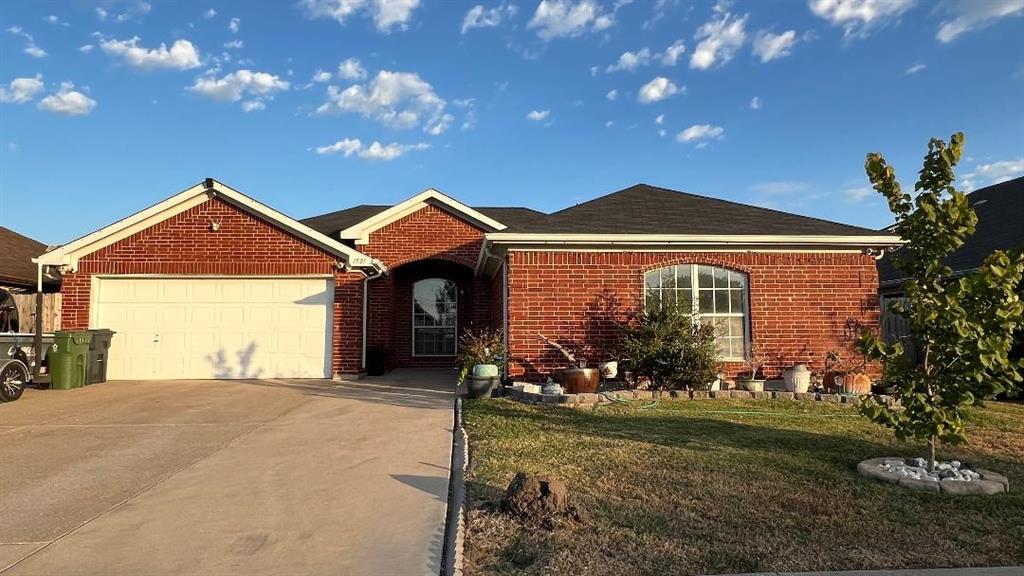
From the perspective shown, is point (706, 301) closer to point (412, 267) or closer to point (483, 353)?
point (483, 353)

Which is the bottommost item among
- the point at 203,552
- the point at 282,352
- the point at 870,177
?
the point at 203,552

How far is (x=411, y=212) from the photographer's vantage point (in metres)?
15.7

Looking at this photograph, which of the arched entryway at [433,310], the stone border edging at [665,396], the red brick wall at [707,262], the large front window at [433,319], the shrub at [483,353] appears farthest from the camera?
the large front window at [433,319]

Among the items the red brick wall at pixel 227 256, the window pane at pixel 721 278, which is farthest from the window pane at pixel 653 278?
the red brick wall at pixel 227 256

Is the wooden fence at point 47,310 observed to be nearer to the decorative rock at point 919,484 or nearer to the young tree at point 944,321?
the young tree at point 944,321

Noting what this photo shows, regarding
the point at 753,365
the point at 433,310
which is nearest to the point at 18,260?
the point at 433,310

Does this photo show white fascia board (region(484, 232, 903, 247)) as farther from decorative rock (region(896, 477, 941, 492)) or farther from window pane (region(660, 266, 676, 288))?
decorative rock (region(896, 477, 941, 492))

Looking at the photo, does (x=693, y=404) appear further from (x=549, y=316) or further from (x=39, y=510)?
(x=39, y=510)

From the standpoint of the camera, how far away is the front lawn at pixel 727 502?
11.5 ft

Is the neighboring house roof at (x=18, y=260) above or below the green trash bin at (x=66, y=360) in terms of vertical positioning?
above

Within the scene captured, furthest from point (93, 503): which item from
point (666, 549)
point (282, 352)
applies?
point (282, 352)

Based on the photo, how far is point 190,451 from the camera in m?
6.18

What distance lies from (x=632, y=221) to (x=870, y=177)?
18.9ft

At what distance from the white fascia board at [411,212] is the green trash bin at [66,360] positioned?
19.9 ft
